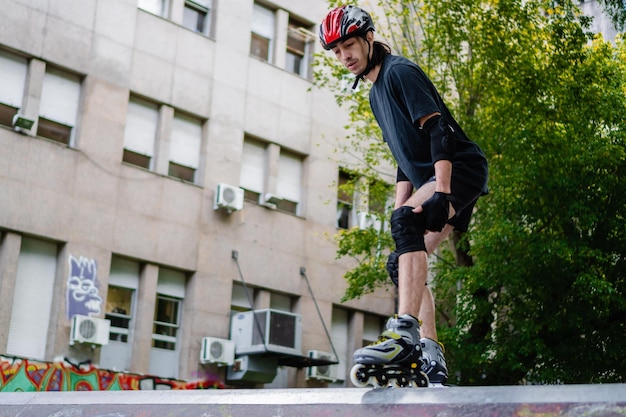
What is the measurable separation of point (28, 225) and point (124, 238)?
7.58 feet

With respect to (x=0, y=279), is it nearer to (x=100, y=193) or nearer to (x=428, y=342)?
(x=100, y=193)

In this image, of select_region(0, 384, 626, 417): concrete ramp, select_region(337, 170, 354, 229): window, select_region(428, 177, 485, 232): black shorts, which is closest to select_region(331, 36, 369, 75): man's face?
select_region(428, 177, 485, 232): black shorts

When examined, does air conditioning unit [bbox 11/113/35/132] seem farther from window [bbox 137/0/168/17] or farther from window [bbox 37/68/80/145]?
window [bbox 137/0/168/17]

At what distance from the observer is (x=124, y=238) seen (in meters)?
19.5

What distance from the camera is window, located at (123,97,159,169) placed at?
67.1 feet

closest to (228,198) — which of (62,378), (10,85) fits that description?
(10,85)

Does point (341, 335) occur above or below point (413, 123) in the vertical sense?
above

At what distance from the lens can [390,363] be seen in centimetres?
477

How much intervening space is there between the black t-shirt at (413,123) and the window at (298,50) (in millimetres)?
19463

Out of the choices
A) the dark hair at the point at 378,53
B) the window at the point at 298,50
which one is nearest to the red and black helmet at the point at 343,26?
the dark hair at the point at 378,53

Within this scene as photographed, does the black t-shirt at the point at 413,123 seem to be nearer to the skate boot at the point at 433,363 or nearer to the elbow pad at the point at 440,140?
the elbow pad at the point at 440,140

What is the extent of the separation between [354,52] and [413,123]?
23.4 inches

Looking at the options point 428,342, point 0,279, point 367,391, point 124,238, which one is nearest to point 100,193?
point 124,238

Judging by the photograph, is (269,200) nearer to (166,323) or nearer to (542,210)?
(166,323)
